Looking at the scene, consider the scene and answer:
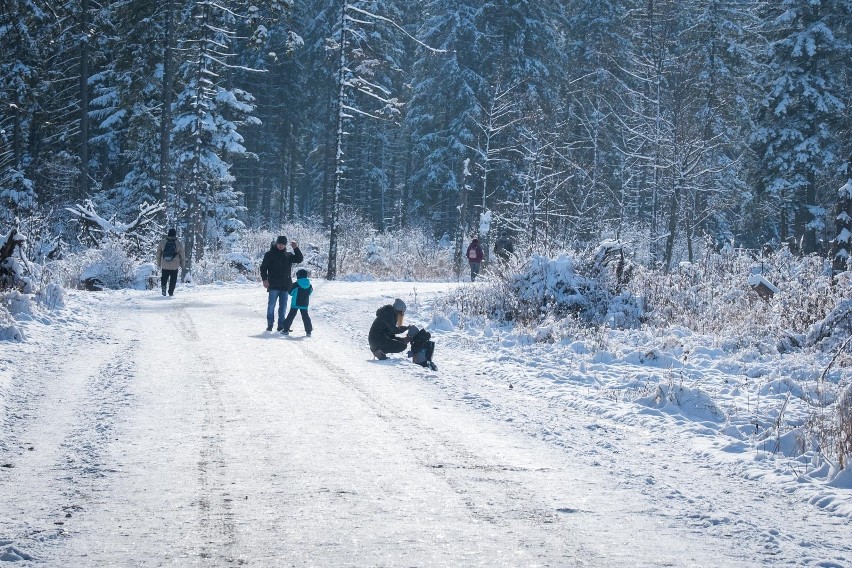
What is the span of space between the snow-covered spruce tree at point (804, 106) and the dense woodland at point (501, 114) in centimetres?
9

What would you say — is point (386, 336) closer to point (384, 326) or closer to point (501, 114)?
point (384, 326)

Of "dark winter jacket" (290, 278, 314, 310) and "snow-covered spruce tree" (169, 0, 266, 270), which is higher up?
"snow-covered spruce tree" (169, 0, 266, 270)

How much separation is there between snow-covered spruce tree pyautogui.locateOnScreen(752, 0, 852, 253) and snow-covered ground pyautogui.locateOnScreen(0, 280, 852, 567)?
84.6ft

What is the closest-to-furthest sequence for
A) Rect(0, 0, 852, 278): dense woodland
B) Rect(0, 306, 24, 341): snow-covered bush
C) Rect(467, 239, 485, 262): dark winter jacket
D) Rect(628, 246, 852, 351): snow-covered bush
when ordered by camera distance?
Rect(0, 306, 24, 341): snow-covered bush
Rect(628, 246, 852, 351): snow-covered bush
Rect(467, 239, 485, 262): dark winter jacket
Rect(0, 0, 852, 278): dense woodland

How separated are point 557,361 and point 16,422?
7.29 meters

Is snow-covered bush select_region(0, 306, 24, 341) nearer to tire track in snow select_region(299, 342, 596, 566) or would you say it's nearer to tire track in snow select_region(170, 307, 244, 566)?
tire track in snow select_region(170, 307, 244, 566)

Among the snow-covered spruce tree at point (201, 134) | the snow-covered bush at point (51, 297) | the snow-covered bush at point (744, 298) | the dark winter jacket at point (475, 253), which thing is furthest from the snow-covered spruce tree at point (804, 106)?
the snow-covered bush at point (51, 297)

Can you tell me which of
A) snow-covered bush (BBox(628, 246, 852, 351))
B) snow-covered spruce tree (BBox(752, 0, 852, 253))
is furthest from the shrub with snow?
snow-covered spruce tree (BBox(752, 0, 852, 253))

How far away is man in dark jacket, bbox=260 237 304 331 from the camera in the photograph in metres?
15.4

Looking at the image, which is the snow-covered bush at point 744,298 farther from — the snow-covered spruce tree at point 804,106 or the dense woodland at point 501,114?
the snow-covered spruce tree at point 804,106

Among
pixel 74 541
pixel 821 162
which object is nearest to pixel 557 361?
pixel 74 541

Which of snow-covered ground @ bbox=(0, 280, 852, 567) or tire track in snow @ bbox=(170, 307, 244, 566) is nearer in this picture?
tire track in snow @ bbox=(170, 307, 244, 566)

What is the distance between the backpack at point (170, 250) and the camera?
67.9ft

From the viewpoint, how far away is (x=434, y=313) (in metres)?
16.5
